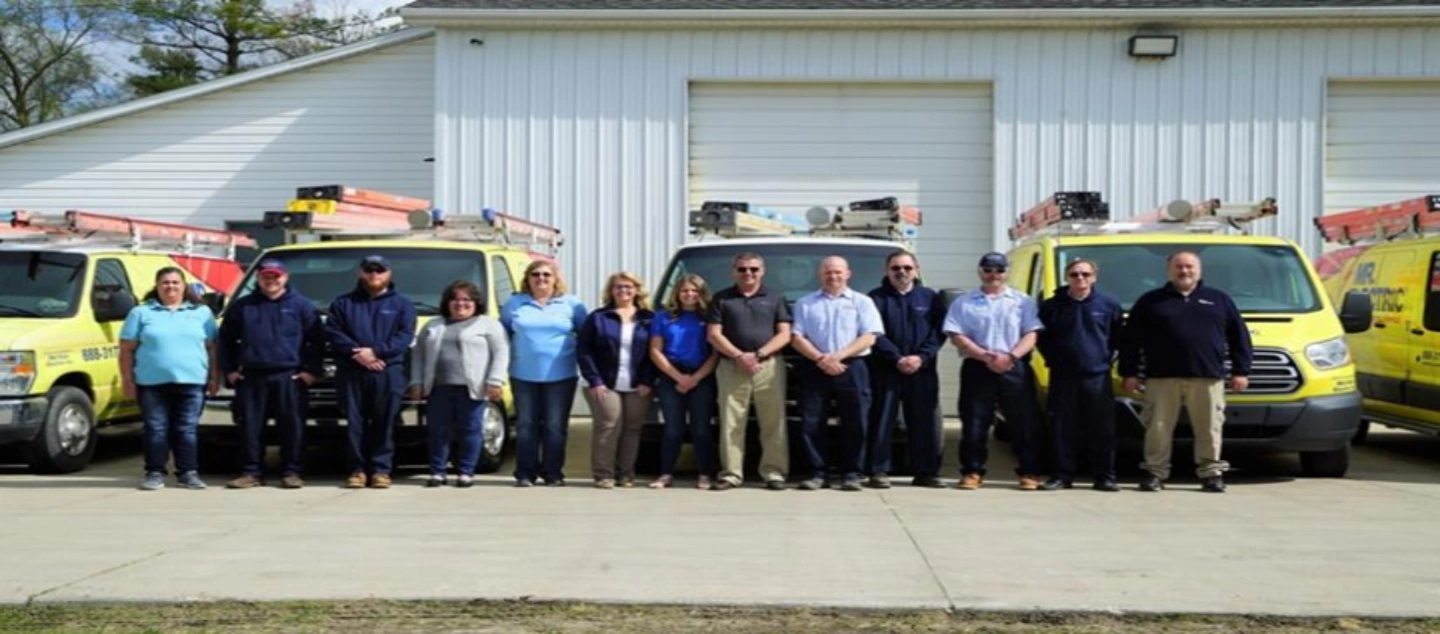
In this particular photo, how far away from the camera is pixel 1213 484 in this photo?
1034 cm

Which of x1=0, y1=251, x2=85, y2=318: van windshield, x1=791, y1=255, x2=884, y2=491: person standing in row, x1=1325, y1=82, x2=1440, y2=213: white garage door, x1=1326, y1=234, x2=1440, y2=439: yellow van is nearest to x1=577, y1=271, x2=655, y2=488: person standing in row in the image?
x1=791, y1=255, x2=884, y2=491: person standing in row

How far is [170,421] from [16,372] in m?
1.33

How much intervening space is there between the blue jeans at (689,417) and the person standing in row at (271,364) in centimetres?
244

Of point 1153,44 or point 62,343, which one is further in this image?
point 1153,44

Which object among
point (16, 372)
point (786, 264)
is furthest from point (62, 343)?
point (786, 264)

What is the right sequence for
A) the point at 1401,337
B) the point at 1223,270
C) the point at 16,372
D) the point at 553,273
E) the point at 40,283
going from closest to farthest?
the point at 553,273, the point at 16,372, the point at 1223,270, the point at 40,283, the point at 1401,337

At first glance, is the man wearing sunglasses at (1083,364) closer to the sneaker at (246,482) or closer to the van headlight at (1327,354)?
the van headlight at (1327,354)

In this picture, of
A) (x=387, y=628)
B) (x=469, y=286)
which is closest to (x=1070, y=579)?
(x=387, y=628)

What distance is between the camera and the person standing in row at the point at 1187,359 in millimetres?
10172

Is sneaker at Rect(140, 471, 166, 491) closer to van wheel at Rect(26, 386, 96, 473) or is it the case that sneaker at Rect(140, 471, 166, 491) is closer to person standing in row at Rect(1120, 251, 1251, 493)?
van wheel at Rect(26, 386, 96, 473)

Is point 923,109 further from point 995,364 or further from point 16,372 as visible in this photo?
point 16,372

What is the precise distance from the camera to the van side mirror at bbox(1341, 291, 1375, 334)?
1095 centimetres

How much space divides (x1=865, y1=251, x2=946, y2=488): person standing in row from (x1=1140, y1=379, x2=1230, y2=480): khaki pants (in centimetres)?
143

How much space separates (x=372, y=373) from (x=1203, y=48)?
1027 cm
